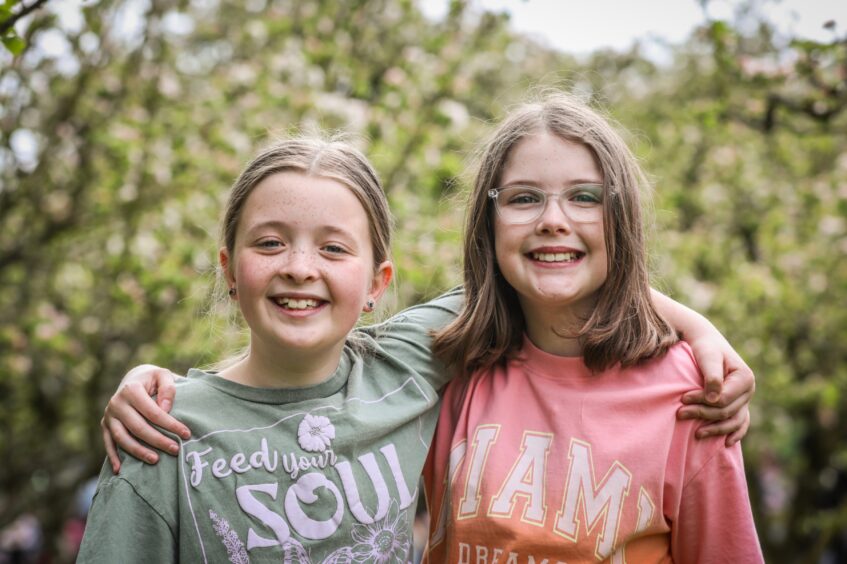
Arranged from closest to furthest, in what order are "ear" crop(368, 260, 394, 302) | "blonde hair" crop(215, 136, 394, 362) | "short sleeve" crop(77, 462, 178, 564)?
"short sleeve" crop(77, 462, 178, 564)
"blonde hair" crop(215, 136, 394, 362)
"ear" crop(368, 260, 394, 302)

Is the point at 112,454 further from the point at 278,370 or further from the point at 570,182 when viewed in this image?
the point at 570,182

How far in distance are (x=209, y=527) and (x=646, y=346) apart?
116cm

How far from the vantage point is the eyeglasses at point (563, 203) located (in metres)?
2.14

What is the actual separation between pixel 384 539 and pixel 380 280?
68 centimetres

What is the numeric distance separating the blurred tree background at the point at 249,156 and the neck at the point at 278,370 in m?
2.08

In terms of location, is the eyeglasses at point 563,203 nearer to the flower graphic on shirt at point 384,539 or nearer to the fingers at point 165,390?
the flower graphic on shirt at point 384,539

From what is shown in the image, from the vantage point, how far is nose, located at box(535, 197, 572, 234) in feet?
6.86

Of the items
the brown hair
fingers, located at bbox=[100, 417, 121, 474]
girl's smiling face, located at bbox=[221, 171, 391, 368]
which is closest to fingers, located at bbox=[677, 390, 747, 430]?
the brown hair

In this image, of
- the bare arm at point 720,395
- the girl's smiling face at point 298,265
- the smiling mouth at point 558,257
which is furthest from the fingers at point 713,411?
the girl's smiling face at point 298,265

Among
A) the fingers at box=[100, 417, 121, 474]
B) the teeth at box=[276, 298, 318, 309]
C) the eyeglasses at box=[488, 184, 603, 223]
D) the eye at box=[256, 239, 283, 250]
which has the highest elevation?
the eyeglasses at box=[488, 184, 603, 223]

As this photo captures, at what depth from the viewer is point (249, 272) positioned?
6.47 feet

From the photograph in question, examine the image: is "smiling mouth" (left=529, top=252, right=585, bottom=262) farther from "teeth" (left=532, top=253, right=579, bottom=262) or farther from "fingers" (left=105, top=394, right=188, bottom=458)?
"fingers" (left=105, top=394, right=188, bottom=458)

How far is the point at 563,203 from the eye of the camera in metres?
2.14

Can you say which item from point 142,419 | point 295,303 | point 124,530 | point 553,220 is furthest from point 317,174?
point 124,530
